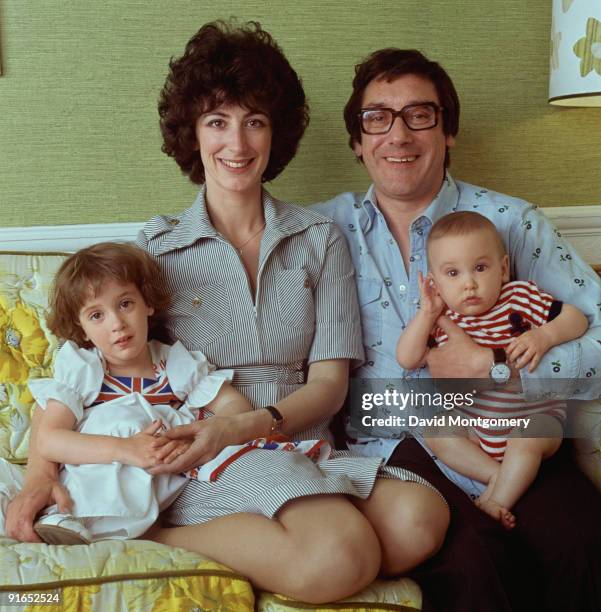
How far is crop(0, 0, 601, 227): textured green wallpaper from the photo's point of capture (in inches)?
84.4

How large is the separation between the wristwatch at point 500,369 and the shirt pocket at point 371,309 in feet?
1.00

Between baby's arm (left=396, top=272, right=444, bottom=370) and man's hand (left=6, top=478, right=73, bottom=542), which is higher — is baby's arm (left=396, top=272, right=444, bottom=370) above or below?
above

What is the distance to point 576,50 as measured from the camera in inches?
81.1

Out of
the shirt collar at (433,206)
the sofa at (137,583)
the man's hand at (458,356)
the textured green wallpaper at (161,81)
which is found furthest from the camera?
the textured green wallpaper at (161,81)

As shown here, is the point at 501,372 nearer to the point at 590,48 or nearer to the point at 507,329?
the point at 507,329

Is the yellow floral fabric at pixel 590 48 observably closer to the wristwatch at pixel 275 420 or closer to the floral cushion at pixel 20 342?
the wristwatch at pixel 275 420

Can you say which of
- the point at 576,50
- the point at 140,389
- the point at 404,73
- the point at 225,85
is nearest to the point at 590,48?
the point at 576,50

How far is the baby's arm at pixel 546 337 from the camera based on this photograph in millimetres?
1695

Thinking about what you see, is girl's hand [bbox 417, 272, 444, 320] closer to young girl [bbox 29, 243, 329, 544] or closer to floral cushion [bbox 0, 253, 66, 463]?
young girl [bbox 29, 243, 329, 544]

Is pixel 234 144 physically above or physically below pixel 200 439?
above

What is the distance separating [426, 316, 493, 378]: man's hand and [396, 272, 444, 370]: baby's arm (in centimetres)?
3

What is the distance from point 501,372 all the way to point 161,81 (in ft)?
4.03

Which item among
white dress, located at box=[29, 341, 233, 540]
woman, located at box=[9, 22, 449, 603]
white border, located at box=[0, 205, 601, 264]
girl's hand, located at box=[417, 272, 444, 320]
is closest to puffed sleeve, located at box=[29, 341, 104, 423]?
white dress, located at box=[29, 341, 233, 540]

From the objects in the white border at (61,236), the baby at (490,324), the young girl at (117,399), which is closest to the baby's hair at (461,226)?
the baby at (490,324)
